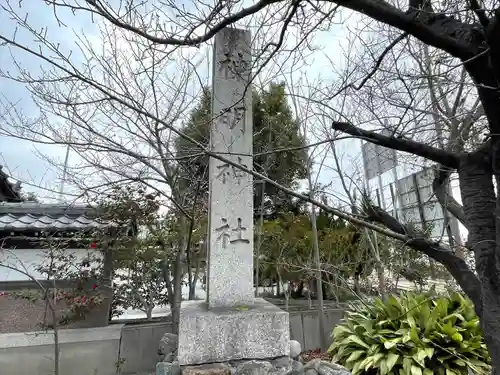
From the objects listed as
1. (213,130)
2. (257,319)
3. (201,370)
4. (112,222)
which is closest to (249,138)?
(213,130)

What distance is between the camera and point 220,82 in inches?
148

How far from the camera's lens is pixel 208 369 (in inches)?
107

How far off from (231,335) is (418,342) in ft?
9.83

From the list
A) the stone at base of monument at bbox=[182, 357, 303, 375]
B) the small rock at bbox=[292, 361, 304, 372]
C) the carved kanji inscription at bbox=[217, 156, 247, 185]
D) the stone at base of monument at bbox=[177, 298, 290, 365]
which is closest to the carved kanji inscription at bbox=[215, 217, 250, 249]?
the carved kanji inscription at bbox=[217, 156, 247, 185]

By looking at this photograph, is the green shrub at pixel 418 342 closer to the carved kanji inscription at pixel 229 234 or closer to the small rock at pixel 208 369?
the carved kanji inscription at pixel 229 234

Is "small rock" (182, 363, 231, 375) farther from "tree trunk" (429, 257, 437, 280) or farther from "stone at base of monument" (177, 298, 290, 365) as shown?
"tree trunk" (429, 257, 437, 280)

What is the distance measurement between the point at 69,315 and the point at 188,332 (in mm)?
3146

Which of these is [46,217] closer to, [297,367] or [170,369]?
[170,369]

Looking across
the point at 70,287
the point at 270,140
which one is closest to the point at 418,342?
the point at 270,140

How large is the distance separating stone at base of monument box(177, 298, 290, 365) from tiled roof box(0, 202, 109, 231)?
305 centimetres

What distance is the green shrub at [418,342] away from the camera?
420 centimetres

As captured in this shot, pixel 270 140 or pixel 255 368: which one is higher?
pixel 270 140

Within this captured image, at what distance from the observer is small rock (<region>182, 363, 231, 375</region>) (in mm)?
2668

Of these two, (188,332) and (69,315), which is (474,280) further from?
(69,315)
